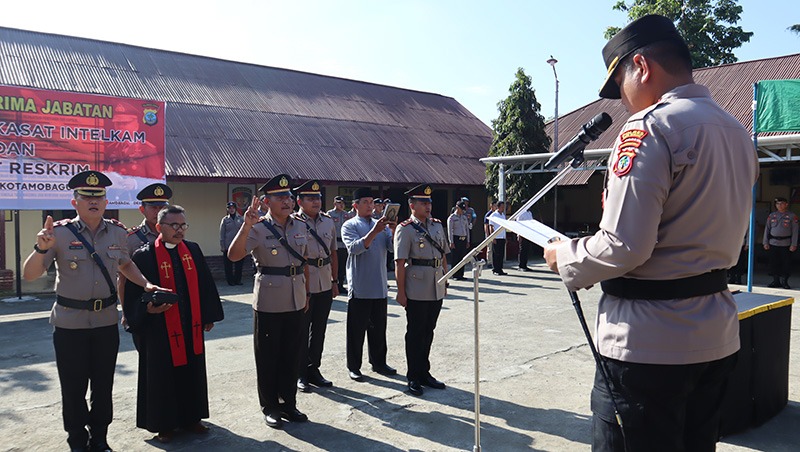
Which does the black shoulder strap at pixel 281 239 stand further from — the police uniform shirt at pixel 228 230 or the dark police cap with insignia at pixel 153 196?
the police uniform shirt at pixel 228 230

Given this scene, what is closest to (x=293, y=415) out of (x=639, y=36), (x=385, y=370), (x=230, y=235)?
(x=385, y=370)

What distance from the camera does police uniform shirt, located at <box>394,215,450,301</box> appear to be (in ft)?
18.6

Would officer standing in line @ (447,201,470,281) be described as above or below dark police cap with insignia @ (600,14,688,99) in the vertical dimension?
below

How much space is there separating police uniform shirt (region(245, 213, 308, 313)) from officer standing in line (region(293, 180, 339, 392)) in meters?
0.51

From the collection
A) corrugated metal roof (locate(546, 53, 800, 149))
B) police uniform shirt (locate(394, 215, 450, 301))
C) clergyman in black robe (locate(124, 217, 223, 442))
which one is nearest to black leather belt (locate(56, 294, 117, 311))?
clergyman in black robe (locate(124, 217, 223, 442))

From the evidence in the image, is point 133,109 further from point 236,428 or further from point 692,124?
point 692,124

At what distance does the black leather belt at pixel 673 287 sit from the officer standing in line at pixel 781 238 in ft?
43.5

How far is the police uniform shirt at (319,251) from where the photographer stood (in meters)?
5.78

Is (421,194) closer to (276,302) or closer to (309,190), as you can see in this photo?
(309,190)

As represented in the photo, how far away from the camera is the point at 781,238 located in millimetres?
13102

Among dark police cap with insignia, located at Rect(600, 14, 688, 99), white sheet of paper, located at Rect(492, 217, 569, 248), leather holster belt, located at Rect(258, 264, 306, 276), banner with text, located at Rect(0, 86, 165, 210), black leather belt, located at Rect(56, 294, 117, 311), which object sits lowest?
black leather belt, located at Rect(56, 294, 117, 311)

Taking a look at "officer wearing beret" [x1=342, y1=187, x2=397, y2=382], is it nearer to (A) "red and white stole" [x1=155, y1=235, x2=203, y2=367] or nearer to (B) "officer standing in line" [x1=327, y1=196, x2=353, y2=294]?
(A) "red and white stole" [x1=155, y1=235, x2=203, y2=367]

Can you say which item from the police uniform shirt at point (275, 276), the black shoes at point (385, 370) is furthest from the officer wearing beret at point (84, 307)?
the black shoes at point (385, 370)

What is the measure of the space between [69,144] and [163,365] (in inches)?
319
